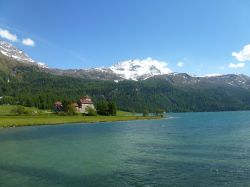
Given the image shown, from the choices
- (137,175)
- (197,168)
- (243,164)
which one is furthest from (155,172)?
(243,164)

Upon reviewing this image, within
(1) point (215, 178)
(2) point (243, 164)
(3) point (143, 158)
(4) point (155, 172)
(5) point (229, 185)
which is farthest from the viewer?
(3) point (143, 158)

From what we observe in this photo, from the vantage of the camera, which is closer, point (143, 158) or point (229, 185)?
point (229, 185)

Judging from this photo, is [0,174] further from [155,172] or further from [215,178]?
[215,178]

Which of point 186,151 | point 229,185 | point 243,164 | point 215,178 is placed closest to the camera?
point 229,185

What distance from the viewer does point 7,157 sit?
62500mm

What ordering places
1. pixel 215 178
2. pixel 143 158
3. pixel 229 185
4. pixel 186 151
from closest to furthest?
pixel 229 185 < pixel 215 178 < pixel 143 158 < pixel 186 151

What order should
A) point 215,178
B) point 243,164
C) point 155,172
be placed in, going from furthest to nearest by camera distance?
1. point 243,164
2. point 155,172
3. point 215,178

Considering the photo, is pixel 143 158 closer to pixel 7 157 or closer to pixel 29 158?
pixel 29 158

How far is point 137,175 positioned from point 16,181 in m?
14.2

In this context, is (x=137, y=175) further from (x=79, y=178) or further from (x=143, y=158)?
(x=143, y=158)

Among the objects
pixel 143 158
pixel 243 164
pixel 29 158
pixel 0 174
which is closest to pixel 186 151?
pixel 143 158

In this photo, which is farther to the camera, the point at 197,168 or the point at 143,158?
the point at 143,158

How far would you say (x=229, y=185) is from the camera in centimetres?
3928

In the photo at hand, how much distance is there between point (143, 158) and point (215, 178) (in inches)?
700
